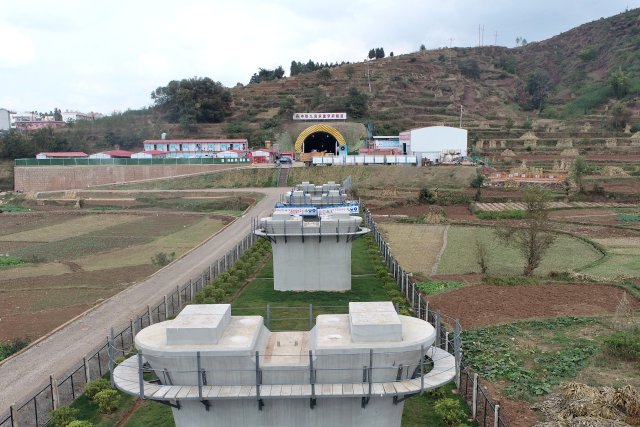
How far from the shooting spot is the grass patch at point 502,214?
46219 mm

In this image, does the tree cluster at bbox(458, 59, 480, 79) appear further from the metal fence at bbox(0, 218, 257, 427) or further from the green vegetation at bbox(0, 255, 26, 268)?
the metal fence at bbox(0, 218, 257, 427)

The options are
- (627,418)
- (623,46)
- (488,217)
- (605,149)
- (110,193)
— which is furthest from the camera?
(623,46)

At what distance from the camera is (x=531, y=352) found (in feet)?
57.9

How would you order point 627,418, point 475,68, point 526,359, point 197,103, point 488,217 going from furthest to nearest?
1. point 475,68
2. point 197,103
3. point 488,217
4. point 526,359
5. point 627,418

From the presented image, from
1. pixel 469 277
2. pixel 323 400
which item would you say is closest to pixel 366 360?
pixel 323 400

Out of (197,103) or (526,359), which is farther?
(197,103)

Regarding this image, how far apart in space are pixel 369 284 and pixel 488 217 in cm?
2351

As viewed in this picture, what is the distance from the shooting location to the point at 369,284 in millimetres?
26844

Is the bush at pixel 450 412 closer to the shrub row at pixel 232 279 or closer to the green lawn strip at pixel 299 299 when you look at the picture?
the green lawn strip at pixel 299 299

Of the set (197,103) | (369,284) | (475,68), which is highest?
(475,68)

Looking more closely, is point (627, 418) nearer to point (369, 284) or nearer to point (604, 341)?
point (604, 341)

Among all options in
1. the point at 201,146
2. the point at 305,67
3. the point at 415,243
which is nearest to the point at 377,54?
the point at 305,67

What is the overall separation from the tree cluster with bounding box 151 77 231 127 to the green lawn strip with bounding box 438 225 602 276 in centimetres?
7117

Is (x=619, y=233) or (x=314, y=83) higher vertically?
(x=314, y=83)
